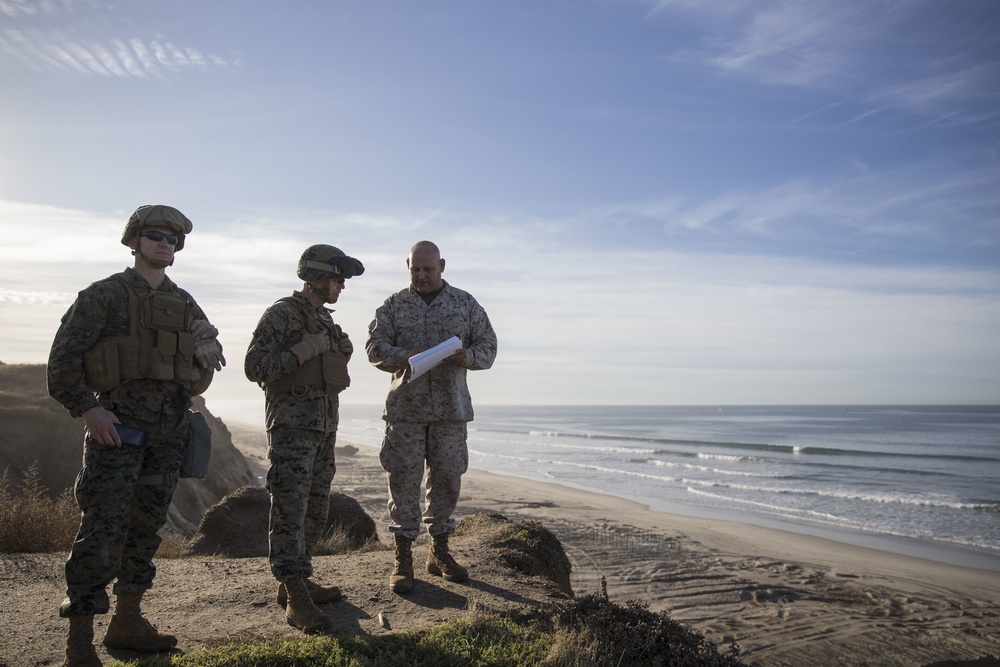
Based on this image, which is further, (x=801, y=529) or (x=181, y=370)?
(x=801, y=529)

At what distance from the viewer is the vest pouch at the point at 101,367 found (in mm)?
3645

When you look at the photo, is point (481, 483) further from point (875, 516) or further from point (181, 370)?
point (181, 370)

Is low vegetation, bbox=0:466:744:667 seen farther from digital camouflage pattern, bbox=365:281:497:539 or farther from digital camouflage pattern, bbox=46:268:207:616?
digital camouflage pattern, bbox=365:281:497:539

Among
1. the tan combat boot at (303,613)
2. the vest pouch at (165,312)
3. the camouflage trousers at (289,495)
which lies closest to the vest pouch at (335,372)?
the camouflage trousers at (289,495)

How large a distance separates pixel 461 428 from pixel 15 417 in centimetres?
880

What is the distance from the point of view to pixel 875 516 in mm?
18297

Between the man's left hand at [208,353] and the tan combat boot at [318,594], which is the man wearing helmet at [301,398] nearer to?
the man's left hand at [208,353]

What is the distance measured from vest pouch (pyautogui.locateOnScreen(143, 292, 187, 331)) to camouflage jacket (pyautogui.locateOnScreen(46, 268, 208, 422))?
9 cm

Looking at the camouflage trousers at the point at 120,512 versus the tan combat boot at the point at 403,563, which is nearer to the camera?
the camouflage trousers at the point at 120,512

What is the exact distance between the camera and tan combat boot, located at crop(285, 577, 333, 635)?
4168 mm

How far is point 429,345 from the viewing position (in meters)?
5.52

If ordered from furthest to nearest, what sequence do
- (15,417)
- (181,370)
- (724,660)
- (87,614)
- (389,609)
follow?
(15,417) → (389,609) → (724,660) → (181,370) → (87,614)

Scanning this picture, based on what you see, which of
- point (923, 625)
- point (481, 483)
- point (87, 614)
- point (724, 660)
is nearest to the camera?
point (87, 614)

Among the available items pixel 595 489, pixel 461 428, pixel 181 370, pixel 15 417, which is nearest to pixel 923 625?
pixel 461 428
